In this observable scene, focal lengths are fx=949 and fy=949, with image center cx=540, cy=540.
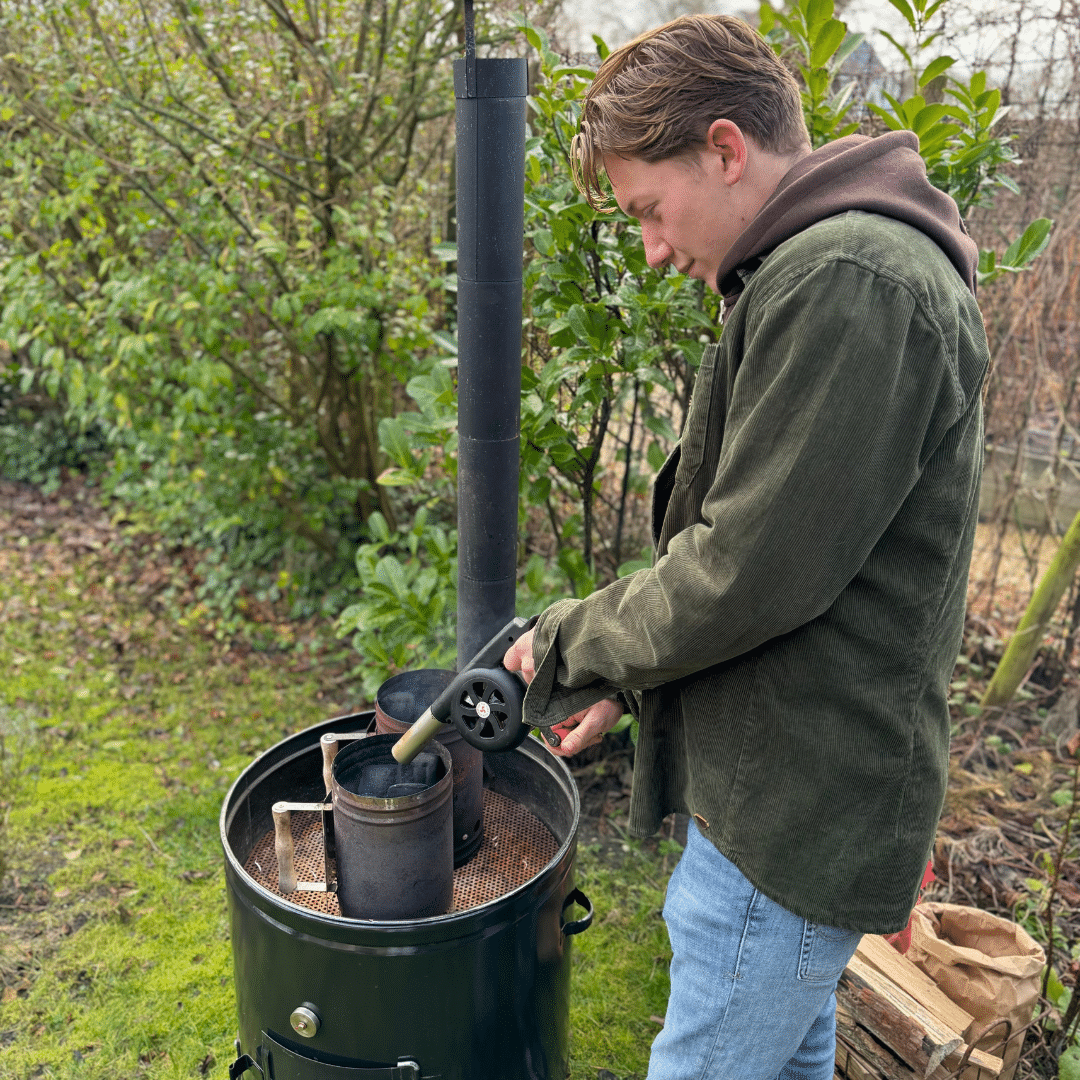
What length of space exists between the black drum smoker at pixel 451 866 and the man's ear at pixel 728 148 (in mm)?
688

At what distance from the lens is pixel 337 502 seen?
5.17m

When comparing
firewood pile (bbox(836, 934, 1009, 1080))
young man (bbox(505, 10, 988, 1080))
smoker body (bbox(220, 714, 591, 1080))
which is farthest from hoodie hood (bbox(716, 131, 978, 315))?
firewood pile (bbox(836, 934, 1009, 1080))

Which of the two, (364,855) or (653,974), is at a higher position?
(364,855)

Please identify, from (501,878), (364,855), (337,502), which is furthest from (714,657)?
(337,502)

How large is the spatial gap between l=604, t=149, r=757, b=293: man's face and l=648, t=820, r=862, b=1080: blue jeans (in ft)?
3.20

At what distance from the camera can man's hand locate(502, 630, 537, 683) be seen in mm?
1682

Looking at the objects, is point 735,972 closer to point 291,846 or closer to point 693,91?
point 291,846

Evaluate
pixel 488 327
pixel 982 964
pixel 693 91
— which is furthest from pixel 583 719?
pixel 982 964

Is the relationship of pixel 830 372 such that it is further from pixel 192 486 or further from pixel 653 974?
pixel 192 486

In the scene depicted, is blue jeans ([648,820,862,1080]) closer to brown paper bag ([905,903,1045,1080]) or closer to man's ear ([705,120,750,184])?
brown paper bag ([905,903,1045,1080])

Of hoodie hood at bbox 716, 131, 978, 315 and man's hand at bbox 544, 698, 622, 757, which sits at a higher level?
hoodie hood at bbox 716, 131, 978, 315

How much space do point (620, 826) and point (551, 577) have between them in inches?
39.6

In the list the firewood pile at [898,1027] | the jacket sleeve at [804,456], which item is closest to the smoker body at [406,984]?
the firewood pile at [898,1027]

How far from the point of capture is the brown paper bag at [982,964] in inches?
90.7
